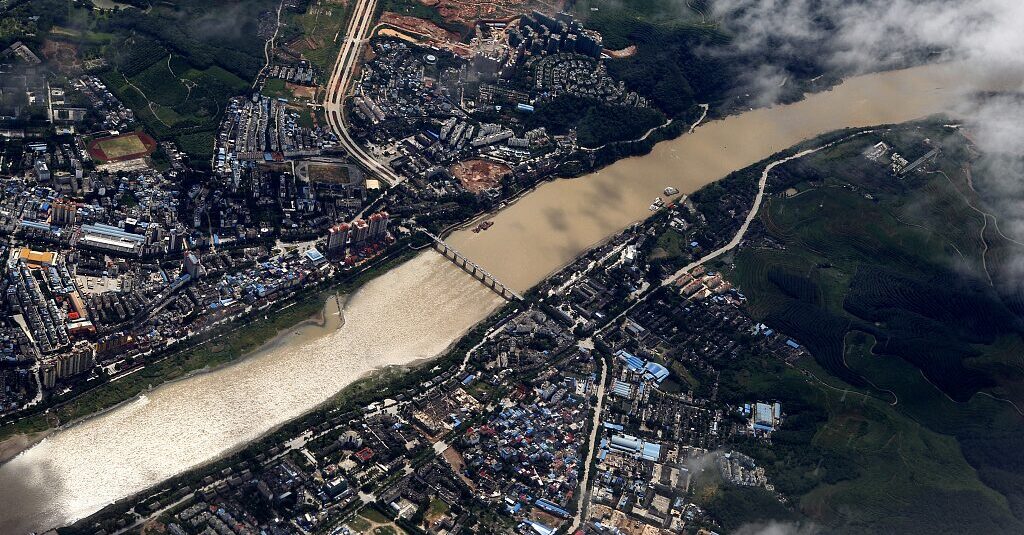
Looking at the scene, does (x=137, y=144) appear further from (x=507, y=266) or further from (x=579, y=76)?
(x=579, y=76)

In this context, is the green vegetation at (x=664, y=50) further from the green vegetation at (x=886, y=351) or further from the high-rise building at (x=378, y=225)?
the high-rise building at (x=378, y=225)

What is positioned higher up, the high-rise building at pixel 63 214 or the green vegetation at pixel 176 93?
the green vegetation at pixel 176 93

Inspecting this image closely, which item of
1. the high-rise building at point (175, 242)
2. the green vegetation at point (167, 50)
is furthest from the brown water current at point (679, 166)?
the green vegetation at point (167, 50)

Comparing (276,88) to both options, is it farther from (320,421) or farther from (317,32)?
(320,421)

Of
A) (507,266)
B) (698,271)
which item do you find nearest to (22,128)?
(507,266)

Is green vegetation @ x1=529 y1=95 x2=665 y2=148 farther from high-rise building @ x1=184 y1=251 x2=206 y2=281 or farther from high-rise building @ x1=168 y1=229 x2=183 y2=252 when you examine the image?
high-rise building @ x1=184 y1=251 x2=206 y2=281

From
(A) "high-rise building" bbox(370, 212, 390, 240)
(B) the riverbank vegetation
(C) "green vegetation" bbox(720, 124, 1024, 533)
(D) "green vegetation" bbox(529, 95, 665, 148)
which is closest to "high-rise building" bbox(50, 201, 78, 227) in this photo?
(A) "high-rise building" bbox(370, 212, 390, 240)

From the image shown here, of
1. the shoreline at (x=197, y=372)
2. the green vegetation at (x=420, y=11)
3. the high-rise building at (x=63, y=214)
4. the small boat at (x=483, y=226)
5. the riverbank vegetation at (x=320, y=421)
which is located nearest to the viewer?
the riverbank vegetation at (x=320, y=421)
